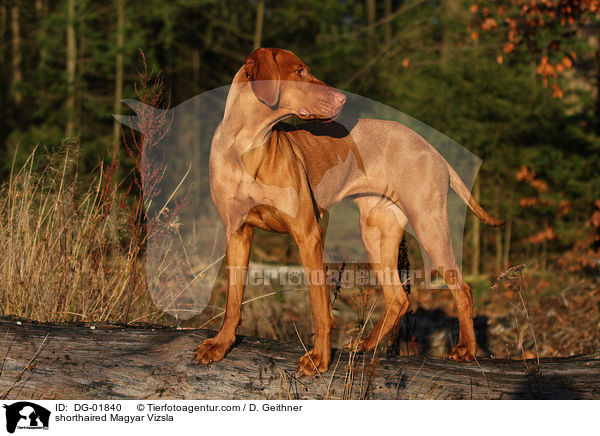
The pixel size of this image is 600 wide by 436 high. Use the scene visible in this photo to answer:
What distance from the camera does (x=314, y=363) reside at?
2.99 m

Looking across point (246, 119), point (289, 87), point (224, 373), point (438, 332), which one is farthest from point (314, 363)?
point (438, 332)

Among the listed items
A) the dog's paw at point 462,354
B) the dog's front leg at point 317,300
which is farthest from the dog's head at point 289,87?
the dog's paw at point 462,354

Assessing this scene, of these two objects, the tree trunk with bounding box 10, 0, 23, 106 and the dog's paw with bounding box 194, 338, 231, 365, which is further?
the tree trunk with bounding box 10, 0, 23, 106

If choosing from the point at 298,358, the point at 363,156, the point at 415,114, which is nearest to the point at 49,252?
the point at 298,358

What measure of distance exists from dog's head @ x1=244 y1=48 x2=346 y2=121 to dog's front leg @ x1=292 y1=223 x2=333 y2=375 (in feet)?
2.19

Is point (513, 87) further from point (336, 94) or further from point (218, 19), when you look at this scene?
point (218, 19)

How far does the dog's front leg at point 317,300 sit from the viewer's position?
2.93 metres

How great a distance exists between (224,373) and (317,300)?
692mm

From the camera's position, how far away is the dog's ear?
280 centimetres

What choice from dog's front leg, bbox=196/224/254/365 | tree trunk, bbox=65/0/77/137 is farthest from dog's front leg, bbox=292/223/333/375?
tree trunk, bbox=65/0/77/137

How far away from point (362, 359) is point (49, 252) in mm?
2582
